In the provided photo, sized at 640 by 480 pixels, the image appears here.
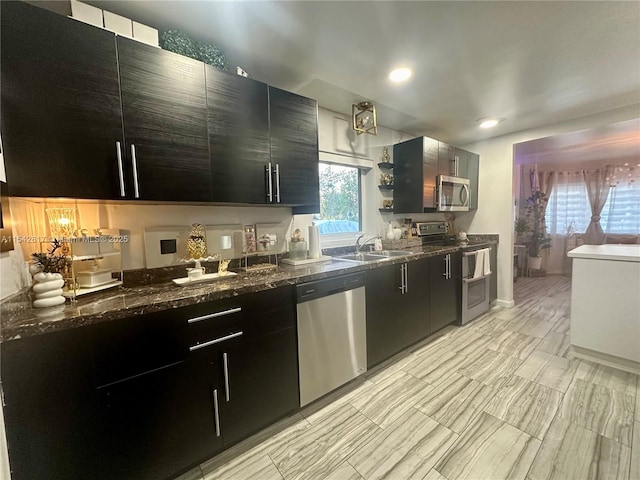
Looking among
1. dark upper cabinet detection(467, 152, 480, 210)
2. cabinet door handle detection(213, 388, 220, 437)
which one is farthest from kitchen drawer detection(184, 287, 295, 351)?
dark upper cabinet detection(467, 152, 480, 210)

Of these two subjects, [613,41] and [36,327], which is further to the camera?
[613,41]

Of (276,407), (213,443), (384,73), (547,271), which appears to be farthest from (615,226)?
(213,443)

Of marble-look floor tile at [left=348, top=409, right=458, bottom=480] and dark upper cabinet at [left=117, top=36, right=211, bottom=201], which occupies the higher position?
dark upper cabinet at [left=117, top=36, right=211, bottom=201]

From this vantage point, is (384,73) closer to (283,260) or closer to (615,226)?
(283,260)

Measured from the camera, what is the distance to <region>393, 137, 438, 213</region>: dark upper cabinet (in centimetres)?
284

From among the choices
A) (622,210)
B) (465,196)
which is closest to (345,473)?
(465,196)

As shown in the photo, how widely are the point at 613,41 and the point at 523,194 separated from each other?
471cm

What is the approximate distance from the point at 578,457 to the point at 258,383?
178 cm

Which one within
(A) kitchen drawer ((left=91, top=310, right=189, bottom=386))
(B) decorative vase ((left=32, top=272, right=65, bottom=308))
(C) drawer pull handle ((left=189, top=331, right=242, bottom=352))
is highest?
(B) decorative vase ((left=32, top=272, right=65, bottom=308))

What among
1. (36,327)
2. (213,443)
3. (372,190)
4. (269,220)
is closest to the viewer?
(36,327)

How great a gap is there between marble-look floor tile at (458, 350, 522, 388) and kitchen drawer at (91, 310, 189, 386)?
2.20 metres

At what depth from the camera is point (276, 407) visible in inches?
59.0

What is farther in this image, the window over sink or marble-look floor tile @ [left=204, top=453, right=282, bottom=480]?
the window over sink

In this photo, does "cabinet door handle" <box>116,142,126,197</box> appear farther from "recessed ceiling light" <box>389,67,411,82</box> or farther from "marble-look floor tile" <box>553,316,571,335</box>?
"marble-look floor tile" <box>553,316,571,335</box>
